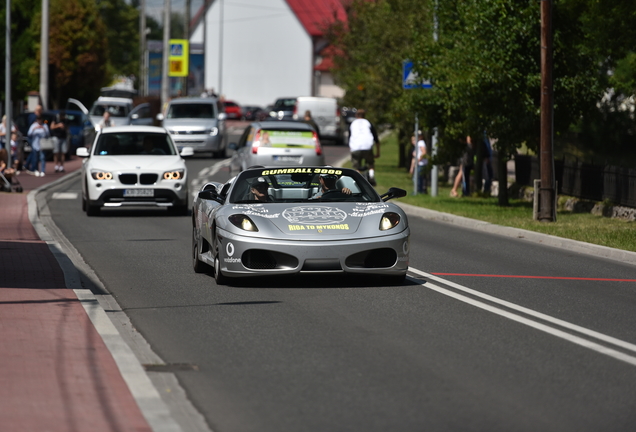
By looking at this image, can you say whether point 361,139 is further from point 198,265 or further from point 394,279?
point 394,279

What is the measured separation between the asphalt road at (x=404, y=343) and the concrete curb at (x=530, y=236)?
64 centimetres

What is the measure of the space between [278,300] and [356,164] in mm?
17711

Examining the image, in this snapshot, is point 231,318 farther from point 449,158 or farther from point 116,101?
point 116,101

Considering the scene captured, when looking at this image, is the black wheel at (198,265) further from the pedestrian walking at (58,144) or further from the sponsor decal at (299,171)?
the pedestrian walking at (58,144)

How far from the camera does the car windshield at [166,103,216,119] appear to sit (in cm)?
4266

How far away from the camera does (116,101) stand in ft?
169

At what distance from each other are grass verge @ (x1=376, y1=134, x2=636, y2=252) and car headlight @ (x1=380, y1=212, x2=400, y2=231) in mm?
5367

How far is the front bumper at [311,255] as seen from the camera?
1112cm

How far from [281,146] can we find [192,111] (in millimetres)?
16523

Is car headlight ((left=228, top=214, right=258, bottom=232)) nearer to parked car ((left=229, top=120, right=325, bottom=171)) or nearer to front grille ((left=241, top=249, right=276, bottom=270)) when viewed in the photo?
front grille ((left=241, top=249, right=276, bottom=270))

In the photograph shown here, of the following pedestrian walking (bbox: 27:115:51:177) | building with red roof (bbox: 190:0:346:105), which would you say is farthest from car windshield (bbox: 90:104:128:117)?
building with red roof (bbox: 190:0:346:105)

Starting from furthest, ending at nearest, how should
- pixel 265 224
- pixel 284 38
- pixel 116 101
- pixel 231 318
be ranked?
→ pixel 284 38, pixel 116 101, pixel 265 224, pixel 231 318

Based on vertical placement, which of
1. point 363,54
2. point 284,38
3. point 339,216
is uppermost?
point 284,38

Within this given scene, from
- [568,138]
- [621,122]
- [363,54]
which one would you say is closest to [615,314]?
[568,138]
